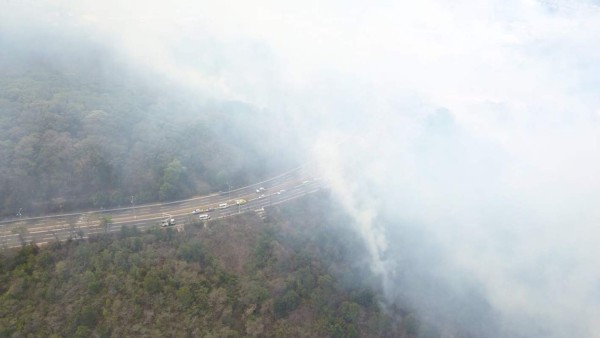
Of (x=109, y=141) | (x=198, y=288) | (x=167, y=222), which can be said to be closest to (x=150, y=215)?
(x=167, y=222)

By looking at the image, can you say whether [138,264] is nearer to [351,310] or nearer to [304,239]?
[304,239]

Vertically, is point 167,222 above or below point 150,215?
above

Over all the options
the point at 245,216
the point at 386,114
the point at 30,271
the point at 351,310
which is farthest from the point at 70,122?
the point at 386,114

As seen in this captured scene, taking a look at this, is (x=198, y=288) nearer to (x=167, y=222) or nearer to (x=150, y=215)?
(x=167, y=222)

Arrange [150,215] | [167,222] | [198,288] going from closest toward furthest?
[198,288]
[167,222]
[150,215]

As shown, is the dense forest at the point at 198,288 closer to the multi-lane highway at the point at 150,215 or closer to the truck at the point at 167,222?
the multi-lane highway at the point at 150,215

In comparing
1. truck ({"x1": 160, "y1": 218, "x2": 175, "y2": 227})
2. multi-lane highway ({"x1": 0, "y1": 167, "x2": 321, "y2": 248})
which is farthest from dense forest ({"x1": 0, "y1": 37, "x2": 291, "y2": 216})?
truck ({"x1": 160, "y1": 218, "x2": 175, "y2": 227})
